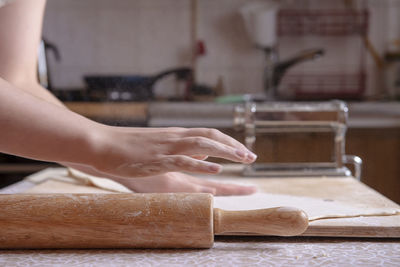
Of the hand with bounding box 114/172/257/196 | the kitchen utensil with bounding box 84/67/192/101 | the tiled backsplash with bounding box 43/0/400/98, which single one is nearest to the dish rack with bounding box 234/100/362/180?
the hand with bounding box 114/172/257/196

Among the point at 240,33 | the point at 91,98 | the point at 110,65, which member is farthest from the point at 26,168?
the point at 240,33

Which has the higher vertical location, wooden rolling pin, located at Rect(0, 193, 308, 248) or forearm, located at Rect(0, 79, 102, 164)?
forearm, located at Rect(0, 79, 102, 164)

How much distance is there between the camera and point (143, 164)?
1.39ft

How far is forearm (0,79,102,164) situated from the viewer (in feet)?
1.29

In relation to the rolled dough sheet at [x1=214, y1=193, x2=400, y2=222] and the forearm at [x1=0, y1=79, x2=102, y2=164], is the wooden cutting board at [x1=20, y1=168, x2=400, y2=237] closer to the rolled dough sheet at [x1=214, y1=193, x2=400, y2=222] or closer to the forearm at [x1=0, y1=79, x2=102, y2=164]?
the rolled dough sheet at [x1=214, y1=193, x2=400, y2=222]

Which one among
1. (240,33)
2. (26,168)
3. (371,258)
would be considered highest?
(240,33)

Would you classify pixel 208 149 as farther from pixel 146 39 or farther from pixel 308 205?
pixel 146 39

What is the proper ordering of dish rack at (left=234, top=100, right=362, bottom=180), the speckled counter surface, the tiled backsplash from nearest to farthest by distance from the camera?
the speckled counter surface, dish rack at (left=234, top=100, right=362, bottom=180), the tiled backsplash

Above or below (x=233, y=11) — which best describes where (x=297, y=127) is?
below

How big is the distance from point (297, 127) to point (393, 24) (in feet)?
4.56

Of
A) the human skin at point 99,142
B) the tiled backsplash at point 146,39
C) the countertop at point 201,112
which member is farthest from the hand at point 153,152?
the tiled backsplash at point 146,39

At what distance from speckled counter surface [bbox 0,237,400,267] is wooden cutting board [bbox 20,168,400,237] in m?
0.01

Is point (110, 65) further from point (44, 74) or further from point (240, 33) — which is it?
point (240, 33)

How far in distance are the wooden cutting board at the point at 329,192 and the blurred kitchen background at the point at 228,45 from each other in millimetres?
1068
